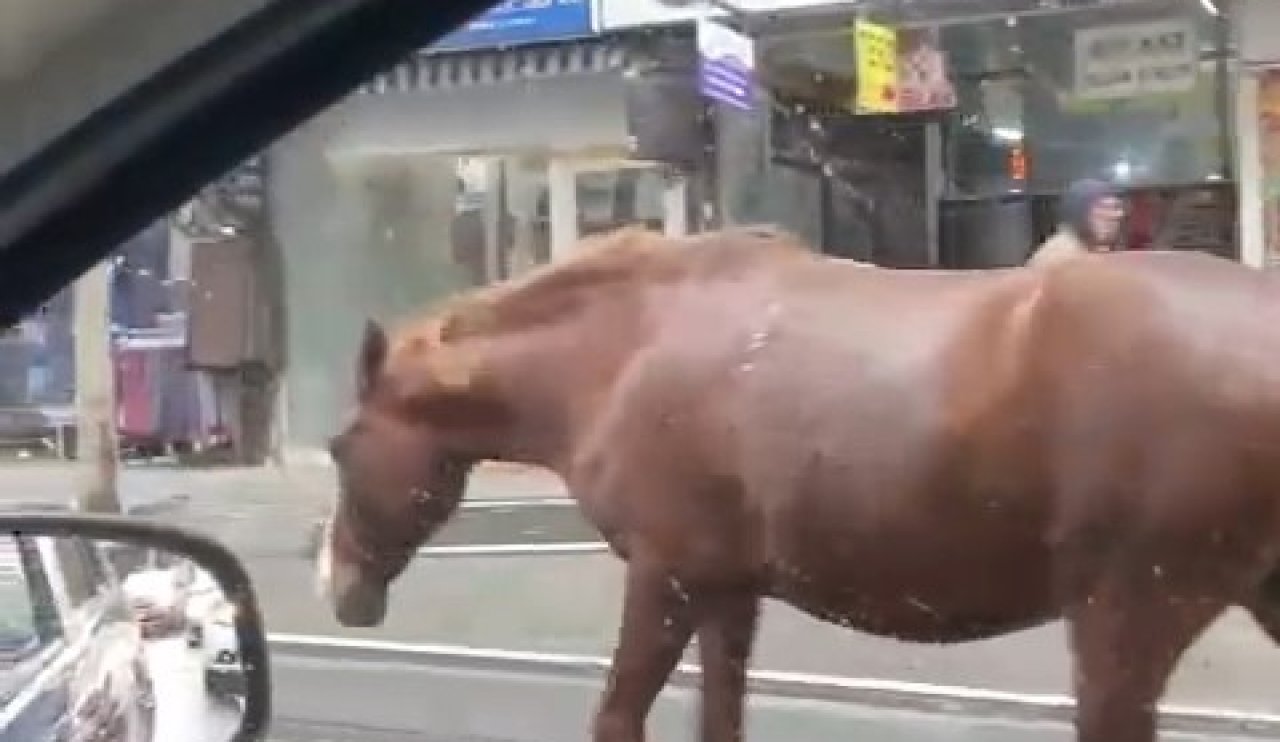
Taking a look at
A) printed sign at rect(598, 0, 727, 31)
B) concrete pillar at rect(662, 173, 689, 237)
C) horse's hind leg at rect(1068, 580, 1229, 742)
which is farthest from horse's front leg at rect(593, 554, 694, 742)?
printed sign at rect(598, 0, 727, 31)

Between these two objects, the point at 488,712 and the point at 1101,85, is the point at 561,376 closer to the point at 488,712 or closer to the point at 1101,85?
the point at 488,712

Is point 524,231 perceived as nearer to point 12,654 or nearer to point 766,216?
point 766,216

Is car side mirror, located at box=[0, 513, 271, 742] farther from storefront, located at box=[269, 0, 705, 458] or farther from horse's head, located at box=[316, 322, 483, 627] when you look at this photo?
storefront, located at box=[269, 0, 705, 458]

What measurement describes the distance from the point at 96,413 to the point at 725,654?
9.46 feet

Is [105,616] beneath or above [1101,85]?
beneath

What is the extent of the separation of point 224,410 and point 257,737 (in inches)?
140

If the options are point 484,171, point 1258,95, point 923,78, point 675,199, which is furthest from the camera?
point 484,171

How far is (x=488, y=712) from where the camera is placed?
2.83 metres

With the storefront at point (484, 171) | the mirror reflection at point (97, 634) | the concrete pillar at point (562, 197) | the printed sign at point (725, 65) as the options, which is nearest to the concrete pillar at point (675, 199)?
the storefront at point (484, 171)

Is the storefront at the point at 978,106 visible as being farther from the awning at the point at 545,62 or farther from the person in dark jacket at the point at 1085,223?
the awning at the point at 545,62

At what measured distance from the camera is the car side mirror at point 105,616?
4.09 feet

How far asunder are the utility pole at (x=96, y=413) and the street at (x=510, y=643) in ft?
0.47

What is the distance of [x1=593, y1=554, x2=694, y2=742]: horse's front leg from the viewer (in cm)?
197

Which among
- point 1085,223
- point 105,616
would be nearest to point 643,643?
point 105,616
